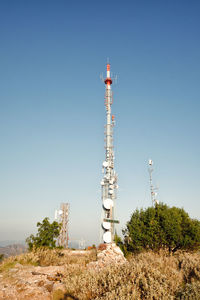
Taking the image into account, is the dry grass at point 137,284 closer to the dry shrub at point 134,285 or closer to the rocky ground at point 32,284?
the dry shrub at point 134,285

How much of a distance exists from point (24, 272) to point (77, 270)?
2899 mm

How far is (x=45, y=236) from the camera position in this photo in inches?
686

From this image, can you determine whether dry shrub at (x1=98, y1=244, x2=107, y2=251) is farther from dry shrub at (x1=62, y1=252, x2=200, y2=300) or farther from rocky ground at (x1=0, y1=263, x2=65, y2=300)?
dry shrub at (x1=62, y1=252, x2=200, y2=300)

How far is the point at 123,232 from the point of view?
20.8 metres

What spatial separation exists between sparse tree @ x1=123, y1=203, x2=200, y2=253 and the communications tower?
6.47 feet

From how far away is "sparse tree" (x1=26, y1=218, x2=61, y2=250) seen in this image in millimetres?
16962

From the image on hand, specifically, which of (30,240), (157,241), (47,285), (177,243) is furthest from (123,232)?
(47,285)

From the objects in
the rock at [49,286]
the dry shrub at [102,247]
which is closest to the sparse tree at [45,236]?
the dry shrub at [102,247]

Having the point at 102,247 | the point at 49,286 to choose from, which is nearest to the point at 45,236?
the point at 102,247

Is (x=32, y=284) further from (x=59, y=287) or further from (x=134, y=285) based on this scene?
(x=134, y=285)

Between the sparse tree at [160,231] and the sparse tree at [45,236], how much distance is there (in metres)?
7.31

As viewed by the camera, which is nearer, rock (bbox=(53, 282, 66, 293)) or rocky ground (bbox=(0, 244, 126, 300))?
rocky ground (bbox=(0, 244, 126, 300))

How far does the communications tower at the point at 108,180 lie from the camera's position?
21472 mm

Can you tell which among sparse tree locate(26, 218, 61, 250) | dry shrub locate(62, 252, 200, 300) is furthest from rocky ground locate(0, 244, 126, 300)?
sparse tree locate(26, 218, 61, 250)
